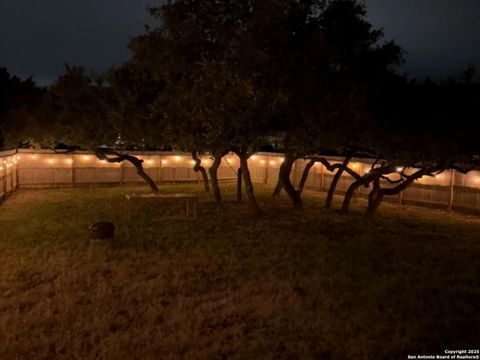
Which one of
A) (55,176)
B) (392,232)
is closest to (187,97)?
(392,232)

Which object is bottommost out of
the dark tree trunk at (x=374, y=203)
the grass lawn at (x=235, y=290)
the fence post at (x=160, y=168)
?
the grass lawn at (x=235, y=290)

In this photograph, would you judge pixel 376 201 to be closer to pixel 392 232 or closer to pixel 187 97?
pixel 392 232

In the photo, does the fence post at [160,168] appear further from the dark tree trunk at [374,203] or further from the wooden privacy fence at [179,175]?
the dark tree trunk at [374,203]

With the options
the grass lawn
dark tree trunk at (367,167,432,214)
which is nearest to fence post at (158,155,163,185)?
the grass lawn

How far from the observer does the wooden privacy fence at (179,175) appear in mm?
17109

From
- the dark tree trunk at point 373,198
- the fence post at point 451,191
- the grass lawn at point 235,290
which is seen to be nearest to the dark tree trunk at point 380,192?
the dark tree trunk at point 373,198

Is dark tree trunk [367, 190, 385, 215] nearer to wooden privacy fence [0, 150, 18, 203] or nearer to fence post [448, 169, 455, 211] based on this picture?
fence post [448, 169, 455, 211]

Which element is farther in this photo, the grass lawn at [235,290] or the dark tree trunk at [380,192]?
the dark tree trunk at [380,192]

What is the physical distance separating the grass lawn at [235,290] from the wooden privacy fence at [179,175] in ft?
13.9

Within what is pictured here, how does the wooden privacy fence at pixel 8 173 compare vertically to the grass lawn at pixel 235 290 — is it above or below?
above

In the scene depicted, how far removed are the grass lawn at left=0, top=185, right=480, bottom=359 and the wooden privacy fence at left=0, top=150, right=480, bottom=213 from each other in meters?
4.24

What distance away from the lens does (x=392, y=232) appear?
12.4 m

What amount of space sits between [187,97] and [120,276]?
245 inches

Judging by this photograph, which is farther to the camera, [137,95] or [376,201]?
[137,95]
